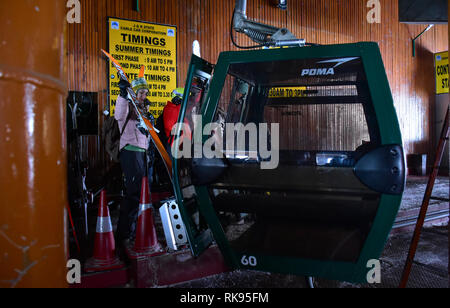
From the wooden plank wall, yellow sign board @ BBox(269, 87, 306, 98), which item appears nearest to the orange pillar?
yellow sign board @ BBox(269, 87, 306, 98)

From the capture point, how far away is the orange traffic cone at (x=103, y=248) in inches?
121

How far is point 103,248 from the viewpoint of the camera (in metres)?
3.17

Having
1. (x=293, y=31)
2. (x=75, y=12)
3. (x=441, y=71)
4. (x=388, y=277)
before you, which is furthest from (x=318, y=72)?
(x=441, y=71)

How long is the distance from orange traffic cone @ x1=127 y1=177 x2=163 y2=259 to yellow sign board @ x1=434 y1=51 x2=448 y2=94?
11.2 metres

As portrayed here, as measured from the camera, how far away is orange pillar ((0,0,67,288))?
100 centimetres

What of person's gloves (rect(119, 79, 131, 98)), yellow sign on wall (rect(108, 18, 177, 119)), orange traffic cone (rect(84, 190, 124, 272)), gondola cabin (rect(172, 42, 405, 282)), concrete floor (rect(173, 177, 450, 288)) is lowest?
concrete floor (rect(173, 177, 450, 288))

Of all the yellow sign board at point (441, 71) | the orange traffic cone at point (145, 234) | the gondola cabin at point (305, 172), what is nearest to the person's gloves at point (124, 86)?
the orange traffic cone at point (145, 234)

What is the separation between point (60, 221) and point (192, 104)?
129 centimetres

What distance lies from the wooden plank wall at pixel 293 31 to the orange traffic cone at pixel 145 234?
2960 millimetres

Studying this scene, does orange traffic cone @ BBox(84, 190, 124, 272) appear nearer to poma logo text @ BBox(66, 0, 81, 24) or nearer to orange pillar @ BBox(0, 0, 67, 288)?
orange pillar @ BBox(0, 0, 67, 288)

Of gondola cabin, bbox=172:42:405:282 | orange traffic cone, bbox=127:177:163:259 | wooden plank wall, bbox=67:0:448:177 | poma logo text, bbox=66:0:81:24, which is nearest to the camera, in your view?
gondola cabin, bbox=172:42:405:282

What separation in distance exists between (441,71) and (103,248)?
12.0m
